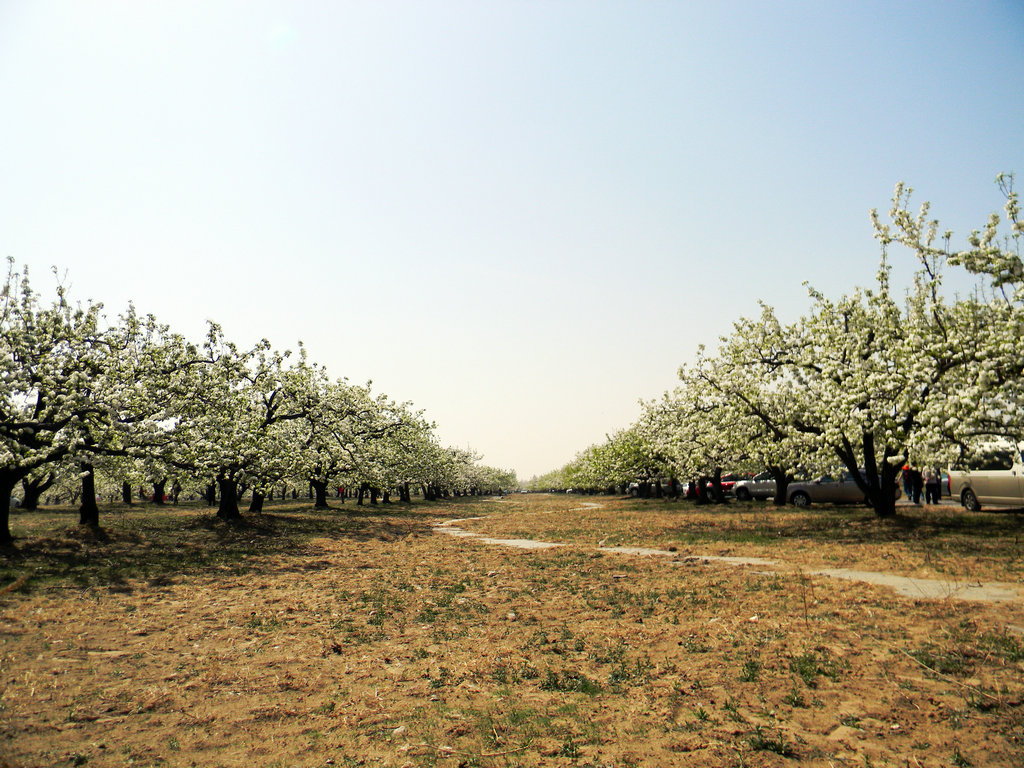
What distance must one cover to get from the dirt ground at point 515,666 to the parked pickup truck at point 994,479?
8.02 m

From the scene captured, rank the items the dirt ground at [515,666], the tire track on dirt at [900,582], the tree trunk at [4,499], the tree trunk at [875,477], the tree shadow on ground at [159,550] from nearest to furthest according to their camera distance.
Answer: the dirt ground at [515,666], the tire track on dirt at [900,582], the tree shadow on ground at [159,550], the tree trunk at [4,499], the tree trunk at [875,477]

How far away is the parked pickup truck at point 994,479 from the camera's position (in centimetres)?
1883

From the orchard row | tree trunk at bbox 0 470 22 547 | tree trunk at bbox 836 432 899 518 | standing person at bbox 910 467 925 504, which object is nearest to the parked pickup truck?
tree trunk at bbox 836 432 899 518

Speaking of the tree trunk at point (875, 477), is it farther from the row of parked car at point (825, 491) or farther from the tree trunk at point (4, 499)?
the tree trunk at point (4, 499)

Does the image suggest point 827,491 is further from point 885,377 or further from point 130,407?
point 130,407

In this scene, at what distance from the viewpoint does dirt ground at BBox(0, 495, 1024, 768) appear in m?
4.47

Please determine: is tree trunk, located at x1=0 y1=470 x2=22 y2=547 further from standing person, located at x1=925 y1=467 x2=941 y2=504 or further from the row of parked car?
standing person, located at x1=925 y1=467 x2=941 y2=504

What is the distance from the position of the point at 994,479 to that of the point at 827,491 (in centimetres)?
1134

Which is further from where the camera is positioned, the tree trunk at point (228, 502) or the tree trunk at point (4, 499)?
the tree trunk at point (228, 502)

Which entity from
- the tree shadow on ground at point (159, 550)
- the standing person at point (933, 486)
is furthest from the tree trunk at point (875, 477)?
the tree shadow on ground at point (159, 550)

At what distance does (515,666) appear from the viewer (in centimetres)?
638

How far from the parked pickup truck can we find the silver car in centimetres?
785

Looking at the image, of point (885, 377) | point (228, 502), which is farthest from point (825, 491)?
point (228, 502)

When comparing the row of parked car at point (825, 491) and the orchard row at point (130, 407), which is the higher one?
the orchard row at point (130, 407)
